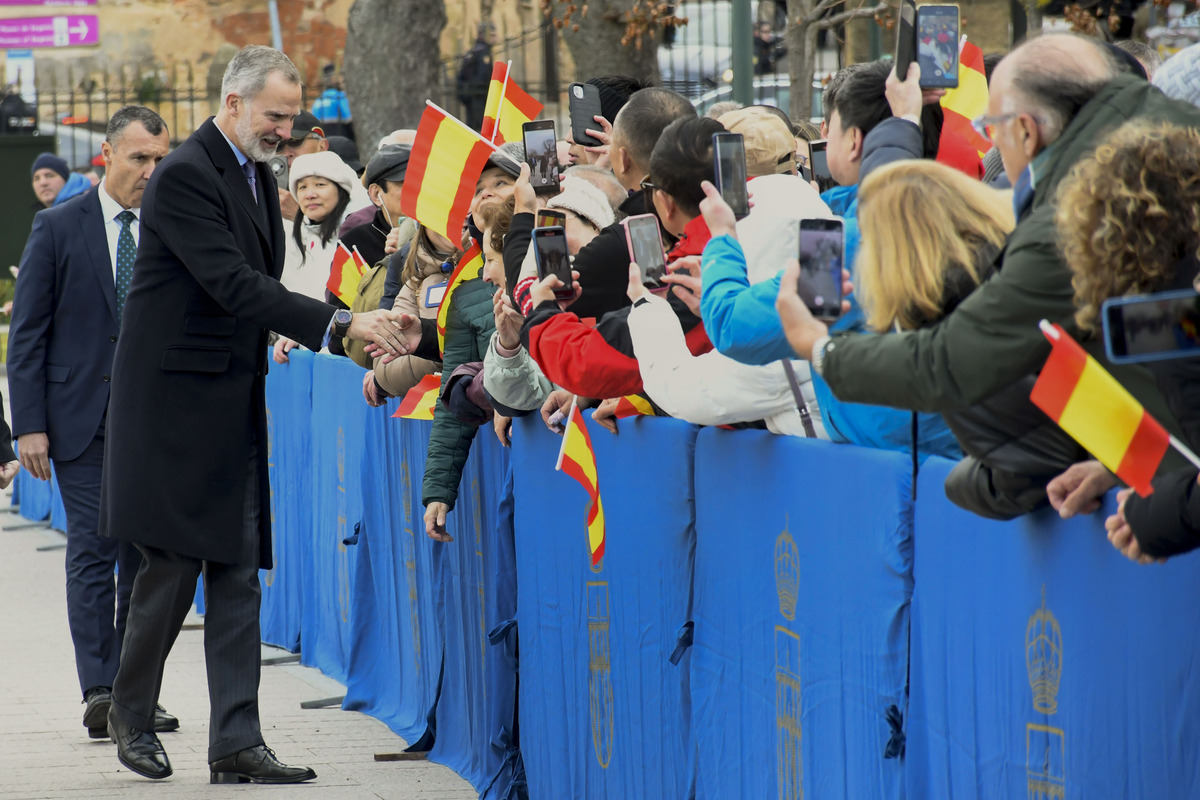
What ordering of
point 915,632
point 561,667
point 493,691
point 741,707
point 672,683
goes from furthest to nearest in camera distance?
point 493,691 → point 561,667 → point 672,683 → point 741,707 → point 915,632

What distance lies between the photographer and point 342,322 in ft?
19.6

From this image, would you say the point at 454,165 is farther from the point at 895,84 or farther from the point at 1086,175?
the point at 1086,175

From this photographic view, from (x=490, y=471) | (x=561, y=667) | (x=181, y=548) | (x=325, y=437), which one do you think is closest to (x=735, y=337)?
(x=561, y=667)

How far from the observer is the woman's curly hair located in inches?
98.0

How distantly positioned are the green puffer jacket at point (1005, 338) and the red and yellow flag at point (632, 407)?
6.17 feet

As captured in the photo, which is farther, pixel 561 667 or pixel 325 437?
pixel 325 437

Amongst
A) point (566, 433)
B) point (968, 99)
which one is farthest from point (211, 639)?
point (968, 99)

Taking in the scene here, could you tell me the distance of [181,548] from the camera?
5.96 metres

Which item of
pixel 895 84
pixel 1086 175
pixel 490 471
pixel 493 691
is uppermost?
pixel 895 84

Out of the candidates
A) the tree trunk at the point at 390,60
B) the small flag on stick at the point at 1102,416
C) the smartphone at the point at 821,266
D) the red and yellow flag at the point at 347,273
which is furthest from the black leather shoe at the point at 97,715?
the tree trunk at the point at 390,60

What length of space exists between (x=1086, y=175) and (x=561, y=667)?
3.10 meters

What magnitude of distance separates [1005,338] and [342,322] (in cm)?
361

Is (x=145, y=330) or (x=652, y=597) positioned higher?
(x=145, y=330)

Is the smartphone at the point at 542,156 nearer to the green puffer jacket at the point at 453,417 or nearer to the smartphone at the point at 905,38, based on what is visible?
the green puffer jacket at the point at 453,417
